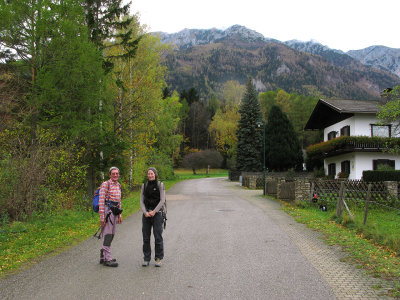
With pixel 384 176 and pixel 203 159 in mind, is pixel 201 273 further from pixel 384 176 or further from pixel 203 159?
pixel 203 159

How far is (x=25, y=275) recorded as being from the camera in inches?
229

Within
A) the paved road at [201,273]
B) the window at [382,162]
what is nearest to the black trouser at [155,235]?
the paved road at [201,273]

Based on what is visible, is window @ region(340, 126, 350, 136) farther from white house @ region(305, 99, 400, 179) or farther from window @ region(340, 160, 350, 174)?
window @ region(340, 160, 350, 174)

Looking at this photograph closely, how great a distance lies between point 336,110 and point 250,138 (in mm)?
21865

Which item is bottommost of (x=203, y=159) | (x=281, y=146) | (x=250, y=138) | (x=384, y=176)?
(x=384, y=176)

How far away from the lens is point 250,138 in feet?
173

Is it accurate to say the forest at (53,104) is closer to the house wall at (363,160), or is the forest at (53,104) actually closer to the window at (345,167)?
the house wall at (363,160)

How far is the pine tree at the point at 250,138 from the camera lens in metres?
51.2

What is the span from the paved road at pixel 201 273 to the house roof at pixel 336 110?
78.6ft

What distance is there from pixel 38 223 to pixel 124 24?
11260 mm

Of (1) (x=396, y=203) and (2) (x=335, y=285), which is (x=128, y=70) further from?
(2) (x=335, y=285)

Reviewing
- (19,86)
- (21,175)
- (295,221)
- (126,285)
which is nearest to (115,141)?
(19,86)

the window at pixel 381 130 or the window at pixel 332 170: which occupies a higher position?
the window at pixel 381 130

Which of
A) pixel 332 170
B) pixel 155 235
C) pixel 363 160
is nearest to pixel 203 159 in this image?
pixel 332 170
